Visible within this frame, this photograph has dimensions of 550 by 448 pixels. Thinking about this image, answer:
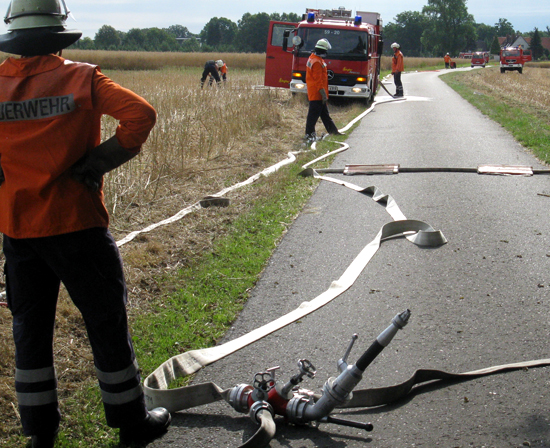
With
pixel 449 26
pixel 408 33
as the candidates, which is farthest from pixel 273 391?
pixel 408 33

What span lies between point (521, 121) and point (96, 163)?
46.1 feet

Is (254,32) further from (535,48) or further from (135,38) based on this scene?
(535,48)

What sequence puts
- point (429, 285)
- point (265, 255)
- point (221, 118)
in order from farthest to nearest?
point (221, 118)
point (265, 255)
point (429, 285)

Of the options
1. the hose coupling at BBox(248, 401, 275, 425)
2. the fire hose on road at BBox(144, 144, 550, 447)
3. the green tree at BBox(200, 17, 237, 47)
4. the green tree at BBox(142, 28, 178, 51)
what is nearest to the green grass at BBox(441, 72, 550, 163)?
the fire hose on road at BBox(144, 144, 550, 447)

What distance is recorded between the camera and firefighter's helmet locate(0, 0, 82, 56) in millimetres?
2514

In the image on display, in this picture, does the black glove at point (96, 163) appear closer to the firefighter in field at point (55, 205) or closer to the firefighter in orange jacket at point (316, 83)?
the firefighter in field at point (55, 205)

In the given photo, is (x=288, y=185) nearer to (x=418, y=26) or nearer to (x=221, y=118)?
(x=221, y=118)

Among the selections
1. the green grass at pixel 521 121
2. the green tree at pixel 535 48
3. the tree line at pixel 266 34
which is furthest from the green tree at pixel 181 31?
the green grass at pixel 521 121

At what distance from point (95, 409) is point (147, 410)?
367 mm

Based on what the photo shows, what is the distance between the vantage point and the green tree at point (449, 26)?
136375 millimetres

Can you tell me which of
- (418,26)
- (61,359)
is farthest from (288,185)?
(418,26)

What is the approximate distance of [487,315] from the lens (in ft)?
13.6

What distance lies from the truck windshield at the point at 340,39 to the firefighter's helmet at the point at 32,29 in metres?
15.5

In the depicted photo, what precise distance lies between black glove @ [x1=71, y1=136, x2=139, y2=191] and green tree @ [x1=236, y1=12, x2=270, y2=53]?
120m
